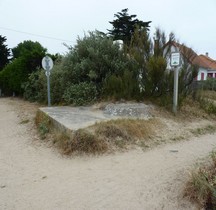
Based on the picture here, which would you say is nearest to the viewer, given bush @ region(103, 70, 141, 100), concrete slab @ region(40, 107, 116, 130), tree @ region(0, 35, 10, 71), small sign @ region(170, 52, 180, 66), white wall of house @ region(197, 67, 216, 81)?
concrete slab @ region(40, 107, 116, 130)

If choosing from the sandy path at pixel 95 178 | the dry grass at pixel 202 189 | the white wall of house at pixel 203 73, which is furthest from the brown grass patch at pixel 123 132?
the white wall of house at pixel 203 73

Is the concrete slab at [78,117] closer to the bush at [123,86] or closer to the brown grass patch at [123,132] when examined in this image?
the brown grass patch at [123,132]

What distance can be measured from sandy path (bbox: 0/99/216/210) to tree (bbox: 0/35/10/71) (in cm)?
2311

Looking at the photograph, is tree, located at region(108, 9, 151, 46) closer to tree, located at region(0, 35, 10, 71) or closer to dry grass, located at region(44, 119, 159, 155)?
tree, located at region(0, 35, 10, 71)

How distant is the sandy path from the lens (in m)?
3.25

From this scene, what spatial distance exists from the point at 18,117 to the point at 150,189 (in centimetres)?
642

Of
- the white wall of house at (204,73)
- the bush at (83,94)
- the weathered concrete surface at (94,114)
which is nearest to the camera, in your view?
the weathered concrete surface at (94,114)

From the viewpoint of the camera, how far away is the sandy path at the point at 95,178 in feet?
10.7

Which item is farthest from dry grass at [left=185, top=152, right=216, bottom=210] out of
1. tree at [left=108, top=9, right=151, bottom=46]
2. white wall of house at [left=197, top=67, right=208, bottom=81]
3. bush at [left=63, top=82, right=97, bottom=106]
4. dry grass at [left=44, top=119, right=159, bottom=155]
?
white wall of house at [left=197, top=67, right=208, bottom=81]

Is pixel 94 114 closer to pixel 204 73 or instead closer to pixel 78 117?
pixel 78 117

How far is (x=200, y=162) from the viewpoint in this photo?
4555mm

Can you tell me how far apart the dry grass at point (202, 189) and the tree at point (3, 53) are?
26.4 meters

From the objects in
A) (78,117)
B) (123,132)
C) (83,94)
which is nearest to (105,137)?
(123,132)

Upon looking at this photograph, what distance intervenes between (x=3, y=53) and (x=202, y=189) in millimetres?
27234
